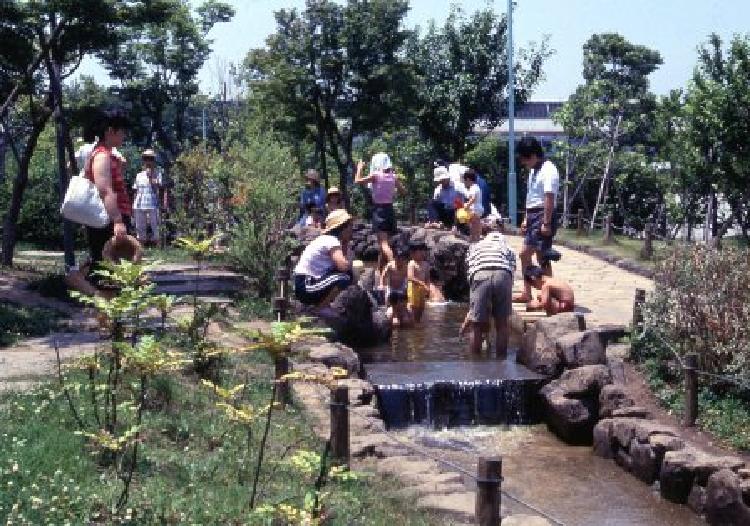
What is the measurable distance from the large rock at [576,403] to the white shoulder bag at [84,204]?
4.33 meters

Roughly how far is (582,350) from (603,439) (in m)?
1.26

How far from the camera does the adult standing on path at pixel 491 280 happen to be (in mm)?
10258

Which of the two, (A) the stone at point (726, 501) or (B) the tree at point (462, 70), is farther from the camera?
(B) the tree at point (462, 70)

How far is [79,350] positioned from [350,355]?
2582mm

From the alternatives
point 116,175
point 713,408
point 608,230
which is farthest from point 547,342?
point 608,230

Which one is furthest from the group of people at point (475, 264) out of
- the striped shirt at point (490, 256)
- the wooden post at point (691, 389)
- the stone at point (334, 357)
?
the wooden post at point (691, 389)

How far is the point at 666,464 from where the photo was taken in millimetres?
7840

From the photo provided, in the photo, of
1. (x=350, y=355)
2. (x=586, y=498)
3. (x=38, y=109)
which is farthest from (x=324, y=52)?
(x=586, y=498)

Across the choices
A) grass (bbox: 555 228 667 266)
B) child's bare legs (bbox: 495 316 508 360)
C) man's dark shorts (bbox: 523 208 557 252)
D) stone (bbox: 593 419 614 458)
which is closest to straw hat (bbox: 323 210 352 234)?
child's bare legs (bbox: 495 316 508 360)

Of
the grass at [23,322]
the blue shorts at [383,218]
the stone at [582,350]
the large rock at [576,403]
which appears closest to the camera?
the grass at [23,322]

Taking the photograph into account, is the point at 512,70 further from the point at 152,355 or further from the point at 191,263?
the point at 152,355

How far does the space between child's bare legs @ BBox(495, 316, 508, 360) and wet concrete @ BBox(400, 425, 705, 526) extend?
1196 mm

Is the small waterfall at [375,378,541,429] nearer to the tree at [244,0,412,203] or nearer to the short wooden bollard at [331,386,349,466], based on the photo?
the short wooden bollard at [331,386,349,466]

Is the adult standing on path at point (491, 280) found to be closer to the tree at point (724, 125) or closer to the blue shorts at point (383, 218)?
the blue shorts at point (383, 218)
